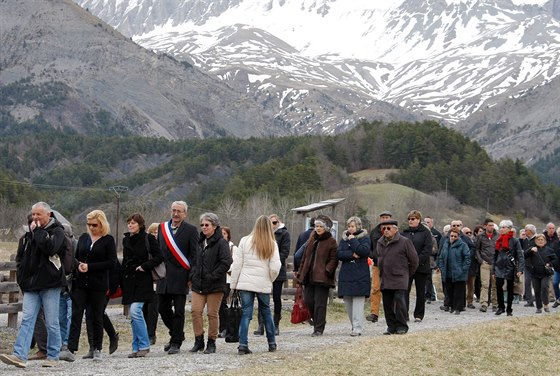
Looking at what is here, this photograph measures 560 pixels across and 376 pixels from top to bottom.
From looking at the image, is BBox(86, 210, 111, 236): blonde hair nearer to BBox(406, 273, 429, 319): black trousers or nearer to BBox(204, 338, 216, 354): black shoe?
BBox(204, 338, 216, 354): black shoe

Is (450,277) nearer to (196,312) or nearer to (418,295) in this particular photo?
(418,295)

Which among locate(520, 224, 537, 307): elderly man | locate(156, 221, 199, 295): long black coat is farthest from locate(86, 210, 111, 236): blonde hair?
locate(520, 224, 537, 307): elderly man

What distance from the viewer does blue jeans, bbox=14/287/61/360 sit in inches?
537

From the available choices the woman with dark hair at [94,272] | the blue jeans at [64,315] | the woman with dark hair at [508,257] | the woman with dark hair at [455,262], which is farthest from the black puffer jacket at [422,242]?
the woman with dark hair at [94,272]

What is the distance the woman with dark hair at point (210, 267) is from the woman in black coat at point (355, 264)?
3.27 meters

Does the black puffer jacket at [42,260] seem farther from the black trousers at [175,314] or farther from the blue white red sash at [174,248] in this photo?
the black trousers at [175,314]

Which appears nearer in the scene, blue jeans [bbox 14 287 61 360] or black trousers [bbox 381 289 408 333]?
blue jeans [bbox 14 287 61 360]

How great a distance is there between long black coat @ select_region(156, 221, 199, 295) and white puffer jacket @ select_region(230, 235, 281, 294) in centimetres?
66

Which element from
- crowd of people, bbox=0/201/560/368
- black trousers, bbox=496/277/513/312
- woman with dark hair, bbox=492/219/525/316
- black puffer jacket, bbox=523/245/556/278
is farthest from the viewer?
black puffer jacket, bbox=523/245/556/278

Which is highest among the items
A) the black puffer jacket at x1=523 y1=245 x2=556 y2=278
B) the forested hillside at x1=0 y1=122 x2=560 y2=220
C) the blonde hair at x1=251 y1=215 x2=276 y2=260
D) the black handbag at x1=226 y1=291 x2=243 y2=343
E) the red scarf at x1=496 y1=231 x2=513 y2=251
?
the forested hillside at x1=0 y1=122 x2=560 y2=220

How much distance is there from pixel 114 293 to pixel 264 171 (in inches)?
4620

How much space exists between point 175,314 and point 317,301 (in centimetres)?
314

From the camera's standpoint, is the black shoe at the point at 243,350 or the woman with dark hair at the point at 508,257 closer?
the black shoe at the point at 243,350

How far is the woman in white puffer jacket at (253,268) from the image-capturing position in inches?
604
